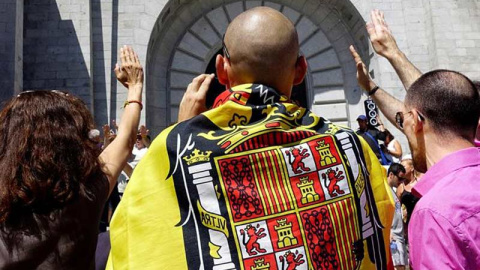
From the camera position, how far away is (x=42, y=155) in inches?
82.5

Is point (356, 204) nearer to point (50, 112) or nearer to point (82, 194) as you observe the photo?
point (82, 194)

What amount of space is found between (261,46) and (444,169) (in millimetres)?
914

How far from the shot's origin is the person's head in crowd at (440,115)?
2.11 meters

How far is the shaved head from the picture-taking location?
2008mm

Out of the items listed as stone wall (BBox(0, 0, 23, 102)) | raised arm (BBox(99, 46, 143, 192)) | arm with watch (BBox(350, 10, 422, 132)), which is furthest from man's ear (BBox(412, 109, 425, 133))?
stone wall (BBox(0, 0, 23, 102))

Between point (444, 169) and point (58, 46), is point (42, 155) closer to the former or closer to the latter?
point (444, 169)

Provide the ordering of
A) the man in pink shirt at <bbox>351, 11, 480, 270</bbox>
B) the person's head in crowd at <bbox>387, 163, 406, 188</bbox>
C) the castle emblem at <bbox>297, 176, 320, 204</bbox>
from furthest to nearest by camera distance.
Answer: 1. the person's head in crowd at <bbox>387, 163, 406, 188</bbox>
2. the castle emblem at <bbox>297, 176, 320, 204</bbox>
3. the man in pink shirt at <bbox>351, 11, 480, 270</bbox>

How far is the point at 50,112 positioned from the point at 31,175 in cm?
31

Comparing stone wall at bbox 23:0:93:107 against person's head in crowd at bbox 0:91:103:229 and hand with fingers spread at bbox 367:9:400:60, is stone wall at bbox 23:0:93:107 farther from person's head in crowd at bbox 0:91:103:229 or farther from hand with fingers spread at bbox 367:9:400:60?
person's head in crowd at bbox 0:91:103:229

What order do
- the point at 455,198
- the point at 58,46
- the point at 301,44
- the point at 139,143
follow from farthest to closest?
the point at 301,44
the point at 58,46
the point at 139,143
the point at 455,198

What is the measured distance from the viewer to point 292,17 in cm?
1462

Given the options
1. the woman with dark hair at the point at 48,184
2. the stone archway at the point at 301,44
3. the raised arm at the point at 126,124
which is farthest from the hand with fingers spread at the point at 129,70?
the stone archway at the point at 301,44

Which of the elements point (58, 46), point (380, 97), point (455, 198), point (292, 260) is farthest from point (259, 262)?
point (58, 46)

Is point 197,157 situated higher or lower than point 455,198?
higher
